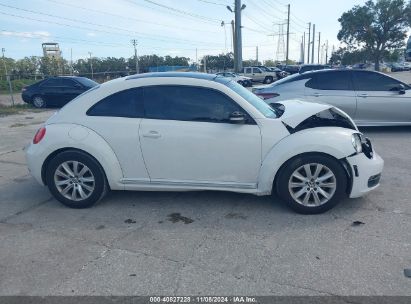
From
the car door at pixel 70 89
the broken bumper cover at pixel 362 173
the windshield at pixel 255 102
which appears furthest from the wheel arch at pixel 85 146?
the car door at pixel 70 89

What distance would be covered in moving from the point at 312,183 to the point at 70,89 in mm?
14177

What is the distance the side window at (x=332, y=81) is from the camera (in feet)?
26.2

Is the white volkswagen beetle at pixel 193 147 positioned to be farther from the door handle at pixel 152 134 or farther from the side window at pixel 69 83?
the side window at pixel 69 83

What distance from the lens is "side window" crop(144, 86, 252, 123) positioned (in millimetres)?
3953

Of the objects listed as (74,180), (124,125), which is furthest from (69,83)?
(124,125)

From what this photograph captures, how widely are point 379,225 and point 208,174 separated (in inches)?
73.4

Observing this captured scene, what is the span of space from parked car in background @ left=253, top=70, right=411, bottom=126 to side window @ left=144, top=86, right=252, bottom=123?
3.88 m

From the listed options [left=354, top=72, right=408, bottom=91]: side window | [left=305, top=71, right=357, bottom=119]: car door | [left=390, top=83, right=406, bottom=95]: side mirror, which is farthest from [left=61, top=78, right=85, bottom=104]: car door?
[left=390, top=83, right=406, bottom=95]: side mirror

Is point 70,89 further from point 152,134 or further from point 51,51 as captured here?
point 51,51

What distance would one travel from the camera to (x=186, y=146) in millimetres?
3924

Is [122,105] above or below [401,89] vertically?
above

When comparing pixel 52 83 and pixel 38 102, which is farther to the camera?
pixel 38 102

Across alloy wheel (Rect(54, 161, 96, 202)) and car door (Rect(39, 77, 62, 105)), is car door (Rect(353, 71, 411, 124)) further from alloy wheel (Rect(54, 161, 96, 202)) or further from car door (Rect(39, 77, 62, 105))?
car door (Rect(39, 77, 62, 105))

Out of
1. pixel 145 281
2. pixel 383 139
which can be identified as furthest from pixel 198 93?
pixel 383 139
